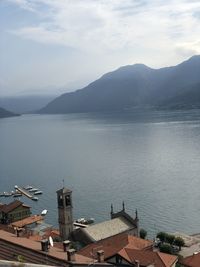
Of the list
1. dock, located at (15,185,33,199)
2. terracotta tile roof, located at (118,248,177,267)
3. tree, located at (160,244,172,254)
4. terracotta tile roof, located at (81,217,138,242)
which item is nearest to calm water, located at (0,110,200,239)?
dock, located at (15,185,33,199)

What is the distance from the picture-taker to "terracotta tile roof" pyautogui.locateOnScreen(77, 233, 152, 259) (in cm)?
3874

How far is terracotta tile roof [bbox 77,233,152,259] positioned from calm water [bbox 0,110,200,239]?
1537 centimetres

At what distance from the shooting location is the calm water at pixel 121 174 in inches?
2766

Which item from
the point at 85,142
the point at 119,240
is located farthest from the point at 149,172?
the point at 85,142

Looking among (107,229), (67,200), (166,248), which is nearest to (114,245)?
(107,229)

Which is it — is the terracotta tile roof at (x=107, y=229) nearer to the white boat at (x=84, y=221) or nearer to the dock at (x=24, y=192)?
the white boat at (x=84, y=221)

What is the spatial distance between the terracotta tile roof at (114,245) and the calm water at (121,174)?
50.4 ft

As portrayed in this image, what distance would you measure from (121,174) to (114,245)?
6341 cm

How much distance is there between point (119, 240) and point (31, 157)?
109007mm

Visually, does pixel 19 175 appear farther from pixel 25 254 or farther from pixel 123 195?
pixel 25 254

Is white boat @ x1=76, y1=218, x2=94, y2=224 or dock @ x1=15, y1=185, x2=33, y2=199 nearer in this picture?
white boat @ x1=76, y1=218, x2=94, y2=224

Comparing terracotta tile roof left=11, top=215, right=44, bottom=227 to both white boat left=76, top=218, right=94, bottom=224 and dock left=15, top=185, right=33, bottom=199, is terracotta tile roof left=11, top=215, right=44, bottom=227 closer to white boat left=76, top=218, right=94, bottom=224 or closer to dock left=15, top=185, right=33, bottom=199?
white boat left=76, top=218, right=94, bottom=224

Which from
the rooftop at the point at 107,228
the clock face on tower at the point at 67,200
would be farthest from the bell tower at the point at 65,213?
the rooftop at the point at 107,228

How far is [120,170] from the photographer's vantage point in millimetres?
108812
